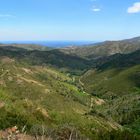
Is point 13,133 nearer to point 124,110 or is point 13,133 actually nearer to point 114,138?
point 114,138

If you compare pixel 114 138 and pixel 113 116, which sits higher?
pixel 114 138

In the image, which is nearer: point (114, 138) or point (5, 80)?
point (114, 138)

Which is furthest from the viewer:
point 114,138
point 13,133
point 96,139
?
point 96,139

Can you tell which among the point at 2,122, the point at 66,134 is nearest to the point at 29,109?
the point at 2,122

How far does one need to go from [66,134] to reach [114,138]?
11607mm

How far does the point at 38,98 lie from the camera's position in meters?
154

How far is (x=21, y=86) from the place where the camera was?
164250 millimetres

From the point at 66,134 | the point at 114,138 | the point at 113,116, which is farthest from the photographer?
the point at 113,116

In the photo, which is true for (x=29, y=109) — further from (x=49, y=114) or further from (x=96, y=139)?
→ (x=96, y=139)

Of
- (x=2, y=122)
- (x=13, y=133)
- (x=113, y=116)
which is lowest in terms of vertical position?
(x=113, y=116)

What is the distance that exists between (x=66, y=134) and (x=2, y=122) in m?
21.9

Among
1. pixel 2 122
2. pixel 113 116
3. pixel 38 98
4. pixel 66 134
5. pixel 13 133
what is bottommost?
pixel 113 116

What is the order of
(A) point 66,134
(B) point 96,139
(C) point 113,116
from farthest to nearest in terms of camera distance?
(C) point 113,116, (B) point 96,139, (A) point 66,134

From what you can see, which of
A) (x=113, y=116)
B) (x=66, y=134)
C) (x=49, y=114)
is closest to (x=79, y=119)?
(x=49, y=114)
